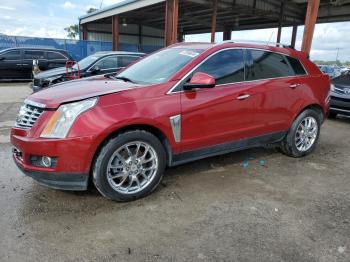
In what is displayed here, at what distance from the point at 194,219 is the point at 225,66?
1966mm

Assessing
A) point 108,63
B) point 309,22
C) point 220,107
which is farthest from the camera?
point 309,22

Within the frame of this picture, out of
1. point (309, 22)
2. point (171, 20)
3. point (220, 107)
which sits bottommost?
point (220, 107)

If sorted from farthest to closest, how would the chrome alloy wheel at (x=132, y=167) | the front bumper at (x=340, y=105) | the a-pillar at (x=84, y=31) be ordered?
the a-pillar at (x=84, y=31) → the front bumper at (x=340, y=105) → the chrome alloy wheel at (x=132, y=167)

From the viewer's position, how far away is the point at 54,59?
49.0 ft

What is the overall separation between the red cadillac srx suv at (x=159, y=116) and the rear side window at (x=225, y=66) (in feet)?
0.04

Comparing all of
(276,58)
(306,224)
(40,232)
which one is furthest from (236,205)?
(276,58)

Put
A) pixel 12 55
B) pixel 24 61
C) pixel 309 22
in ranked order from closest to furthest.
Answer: pixel 309 22 < pixel 12 55 < pixel 24 61

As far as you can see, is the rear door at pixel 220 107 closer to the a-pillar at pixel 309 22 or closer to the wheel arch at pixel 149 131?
the wheel arch at pixel 149 131

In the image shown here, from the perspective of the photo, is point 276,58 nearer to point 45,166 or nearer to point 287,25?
point 45,166

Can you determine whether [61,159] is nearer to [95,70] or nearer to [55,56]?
[95,70]

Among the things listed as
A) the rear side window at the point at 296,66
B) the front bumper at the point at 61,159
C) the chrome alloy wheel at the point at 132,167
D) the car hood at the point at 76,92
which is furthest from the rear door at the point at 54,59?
the chrome alloy wheel at the point at 132,167

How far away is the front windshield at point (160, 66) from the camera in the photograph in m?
3.76

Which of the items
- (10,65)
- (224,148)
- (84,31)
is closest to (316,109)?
(224,148)

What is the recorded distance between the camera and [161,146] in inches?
137
